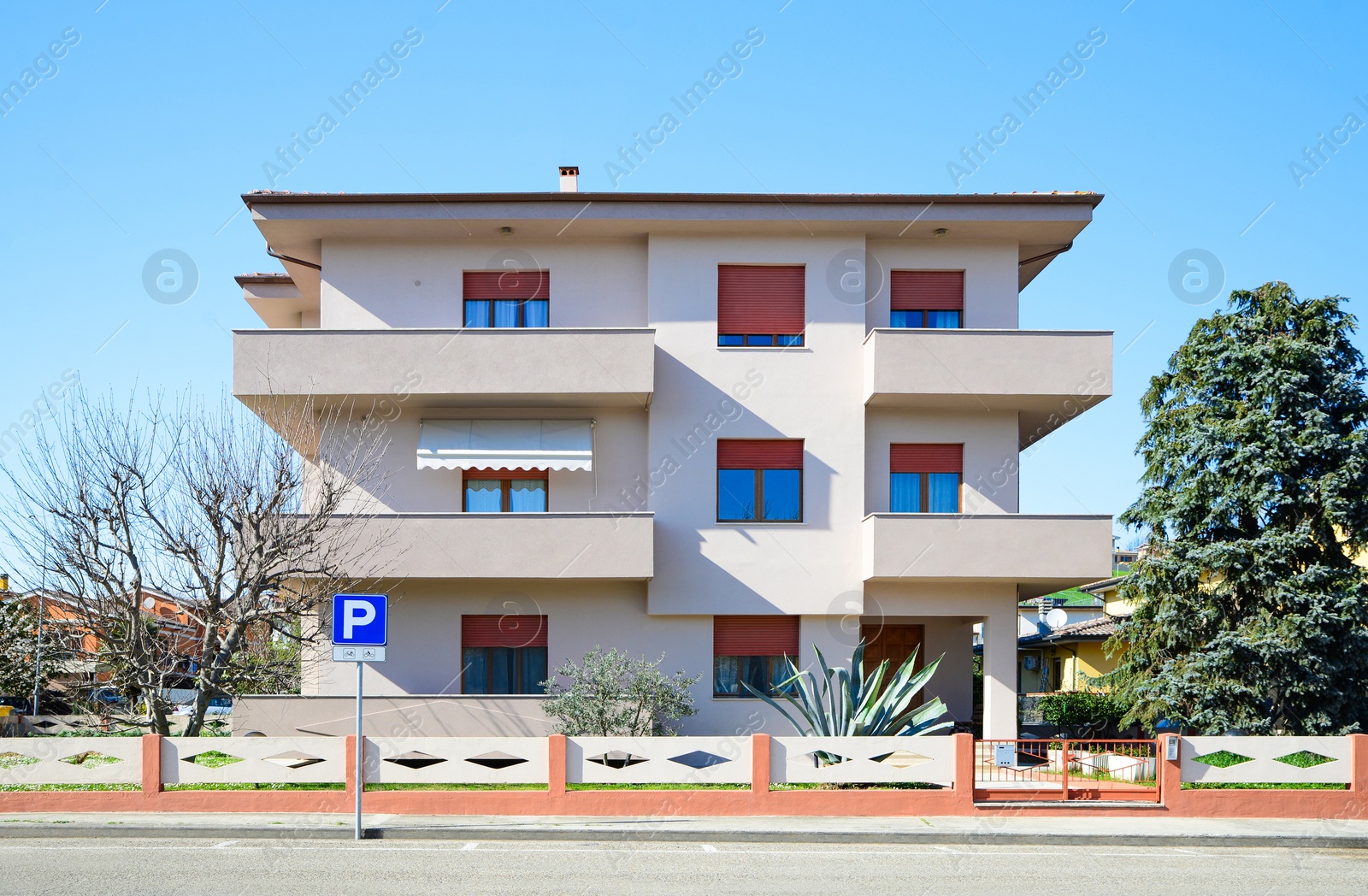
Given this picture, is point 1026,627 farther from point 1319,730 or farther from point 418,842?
point 418,842

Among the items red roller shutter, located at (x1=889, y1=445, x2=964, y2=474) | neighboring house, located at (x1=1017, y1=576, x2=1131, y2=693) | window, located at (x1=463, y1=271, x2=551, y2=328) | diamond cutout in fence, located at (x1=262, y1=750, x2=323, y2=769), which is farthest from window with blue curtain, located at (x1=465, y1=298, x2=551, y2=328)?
neighboring house, located at (x1=1017, y1=576, x2=1131, y2=693)

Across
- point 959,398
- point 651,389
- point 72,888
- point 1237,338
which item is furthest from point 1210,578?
point 72,888

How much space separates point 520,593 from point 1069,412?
10.2 meters

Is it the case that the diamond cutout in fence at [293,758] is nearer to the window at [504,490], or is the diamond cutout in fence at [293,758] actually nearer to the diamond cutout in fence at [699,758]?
the diamond cutout in fence at [699,758]

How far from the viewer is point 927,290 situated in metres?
19.9

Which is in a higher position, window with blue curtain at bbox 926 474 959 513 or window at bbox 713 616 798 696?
window with blue curtain at bbox 926 474 959 513

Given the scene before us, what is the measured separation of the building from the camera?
18.4m

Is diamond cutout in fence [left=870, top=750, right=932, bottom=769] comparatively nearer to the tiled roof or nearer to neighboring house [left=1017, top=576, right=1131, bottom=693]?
neighboring house [left=1017, top=576, right=1131, bottom=693]

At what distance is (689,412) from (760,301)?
2353 millimetres

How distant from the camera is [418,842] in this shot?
466 inches

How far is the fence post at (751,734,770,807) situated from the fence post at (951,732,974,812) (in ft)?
7.38

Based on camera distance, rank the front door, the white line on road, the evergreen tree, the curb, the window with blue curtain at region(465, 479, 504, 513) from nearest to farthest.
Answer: the white line on road
the curb
the evergreen tree
the window with blue curtain at region(465, 479, 504, 513)
the front door

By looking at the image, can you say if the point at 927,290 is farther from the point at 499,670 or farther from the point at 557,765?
the point at 557,765

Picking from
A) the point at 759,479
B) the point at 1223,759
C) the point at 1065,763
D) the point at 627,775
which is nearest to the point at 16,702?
the point at 759,479
